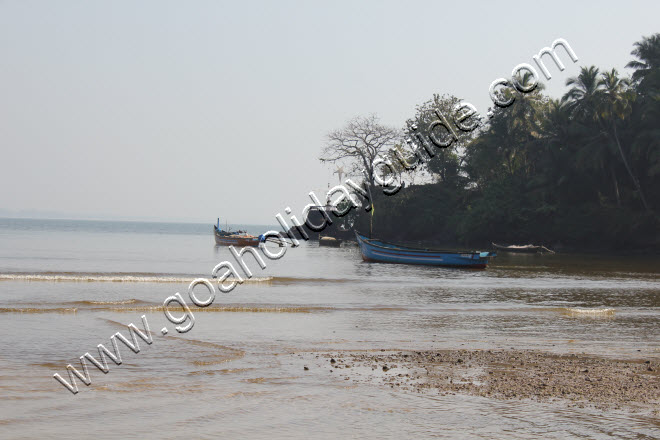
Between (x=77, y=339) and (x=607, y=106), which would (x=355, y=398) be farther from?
(x=607, y=106)

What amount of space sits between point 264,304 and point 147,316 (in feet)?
14.1

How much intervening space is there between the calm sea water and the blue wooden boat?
1221cm

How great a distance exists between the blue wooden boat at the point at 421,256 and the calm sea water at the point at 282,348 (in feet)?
40.1

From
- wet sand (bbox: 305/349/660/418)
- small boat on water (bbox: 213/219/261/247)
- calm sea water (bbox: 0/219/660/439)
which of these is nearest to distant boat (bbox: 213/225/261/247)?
small boat on water (bbox: 213/219/261/247)

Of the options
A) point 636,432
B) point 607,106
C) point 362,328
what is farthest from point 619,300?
point 607,106

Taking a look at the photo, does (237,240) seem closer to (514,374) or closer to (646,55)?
(646,55)

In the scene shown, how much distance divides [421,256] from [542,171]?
93.5 feet

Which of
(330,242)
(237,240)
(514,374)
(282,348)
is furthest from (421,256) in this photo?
(330,242)

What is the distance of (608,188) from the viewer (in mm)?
60719

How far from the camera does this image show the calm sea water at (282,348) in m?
6.91

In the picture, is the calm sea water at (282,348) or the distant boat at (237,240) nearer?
the calm sea water at (282,348)

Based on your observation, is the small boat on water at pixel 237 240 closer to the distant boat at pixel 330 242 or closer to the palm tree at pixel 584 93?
the distant boat at pixel 330 242

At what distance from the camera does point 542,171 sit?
6431cm

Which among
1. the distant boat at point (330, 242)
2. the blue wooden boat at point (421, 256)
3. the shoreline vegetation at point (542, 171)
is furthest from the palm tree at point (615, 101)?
the distant boat at point (330, 242)
